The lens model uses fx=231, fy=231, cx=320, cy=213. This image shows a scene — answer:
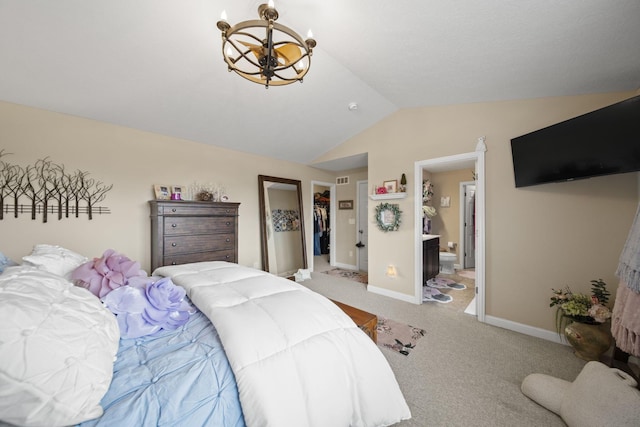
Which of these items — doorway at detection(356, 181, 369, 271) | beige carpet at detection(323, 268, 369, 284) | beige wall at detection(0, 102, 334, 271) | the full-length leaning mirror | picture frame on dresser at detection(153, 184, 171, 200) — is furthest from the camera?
doorway at detection(356, 181, 369, 271)

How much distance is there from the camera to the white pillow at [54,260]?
142cm

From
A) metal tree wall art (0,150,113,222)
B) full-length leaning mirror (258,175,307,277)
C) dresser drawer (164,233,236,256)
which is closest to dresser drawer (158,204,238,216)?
dresser drawer (164,233,236,256)

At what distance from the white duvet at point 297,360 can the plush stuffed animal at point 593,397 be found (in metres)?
1.03

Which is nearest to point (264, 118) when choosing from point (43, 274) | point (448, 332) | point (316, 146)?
point (316, 146)

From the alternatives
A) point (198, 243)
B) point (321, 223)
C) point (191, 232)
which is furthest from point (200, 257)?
point (321, 223)

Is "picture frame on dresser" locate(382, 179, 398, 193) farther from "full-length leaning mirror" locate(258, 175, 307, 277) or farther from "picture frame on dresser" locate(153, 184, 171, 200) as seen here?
"picture frame on dresser" locate(153, 184, 171, 200)

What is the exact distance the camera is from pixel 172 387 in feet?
2.55

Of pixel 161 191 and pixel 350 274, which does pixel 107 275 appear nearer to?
pixel 161 191

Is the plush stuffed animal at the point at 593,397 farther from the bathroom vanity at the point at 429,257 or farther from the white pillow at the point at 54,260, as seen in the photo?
the white pillow at the point at 54,260

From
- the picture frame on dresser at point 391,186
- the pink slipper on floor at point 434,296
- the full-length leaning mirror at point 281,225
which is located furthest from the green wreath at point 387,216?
the full-length leaning mirror at point 281,225

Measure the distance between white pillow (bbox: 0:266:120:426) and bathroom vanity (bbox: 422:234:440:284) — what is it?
374cm

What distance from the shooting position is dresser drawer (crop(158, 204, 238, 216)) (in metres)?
2.74

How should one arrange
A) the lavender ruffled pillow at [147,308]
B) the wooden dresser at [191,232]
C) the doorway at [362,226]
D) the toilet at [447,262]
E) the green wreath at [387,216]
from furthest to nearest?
1. the doorway at [362,226]
2. the toilet at [447,262]
3. the green wreath at [387,216]
4. the wooden dresser at [191,232]
5. the lavender ruffled pillow at [147,308]

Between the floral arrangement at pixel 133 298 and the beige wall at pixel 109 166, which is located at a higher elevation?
the beige wall at pixel 109 166
